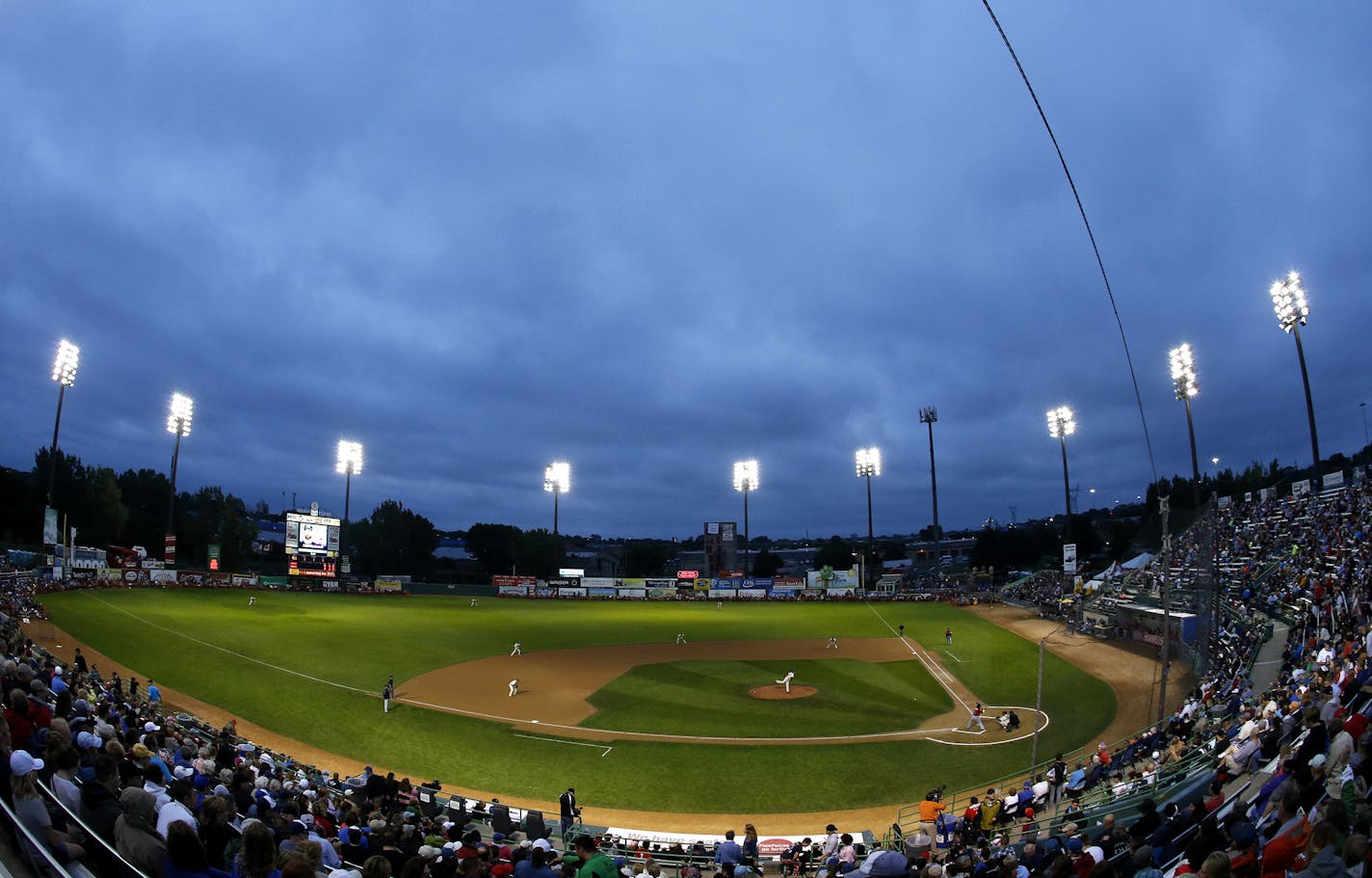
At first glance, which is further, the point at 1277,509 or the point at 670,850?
the point at 1277,509

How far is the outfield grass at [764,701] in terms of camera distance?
30.3 m

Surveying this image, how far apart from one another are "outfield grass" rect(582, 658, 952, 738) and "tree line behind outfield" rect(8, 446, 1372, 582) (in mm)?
26904

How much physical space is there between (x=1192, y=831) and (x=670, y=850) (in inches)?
449

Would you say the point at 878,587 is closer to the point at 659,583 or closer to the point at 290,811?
the point at 659,583

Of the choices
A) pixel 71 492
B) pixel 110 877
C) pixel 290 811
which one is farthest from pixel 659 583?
pixel 110 877

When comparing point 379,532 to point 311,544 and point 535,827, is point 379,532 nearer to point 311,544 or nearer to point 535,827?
point 311,544

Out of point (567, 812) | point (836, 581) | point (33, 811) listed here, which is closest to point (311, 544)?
point (567, 812)

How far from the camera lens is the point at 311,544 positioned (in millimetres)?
64875

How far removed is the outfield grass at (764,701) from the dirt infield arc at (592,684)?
75 cm

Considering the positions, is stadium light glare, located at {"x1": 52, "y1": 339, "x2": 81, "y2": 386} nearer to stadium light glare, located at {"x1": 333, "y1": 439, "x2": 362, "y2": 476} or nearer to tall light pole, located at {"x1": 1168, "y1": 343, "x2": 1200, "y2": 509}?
stadium light glare, located at {"x1": 333, "y1": 439, "x2": 362, "y2": 476}

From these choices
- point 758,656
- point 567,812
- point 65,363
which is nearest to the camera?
point 567,812

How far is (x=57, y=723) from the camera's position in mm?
8898

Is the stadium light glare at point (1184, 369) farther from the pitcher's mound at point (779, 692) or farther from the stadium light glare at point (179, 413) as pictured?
the stadium light glare at point (179, 413)

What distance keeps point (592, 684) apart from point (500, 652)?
1134cm
